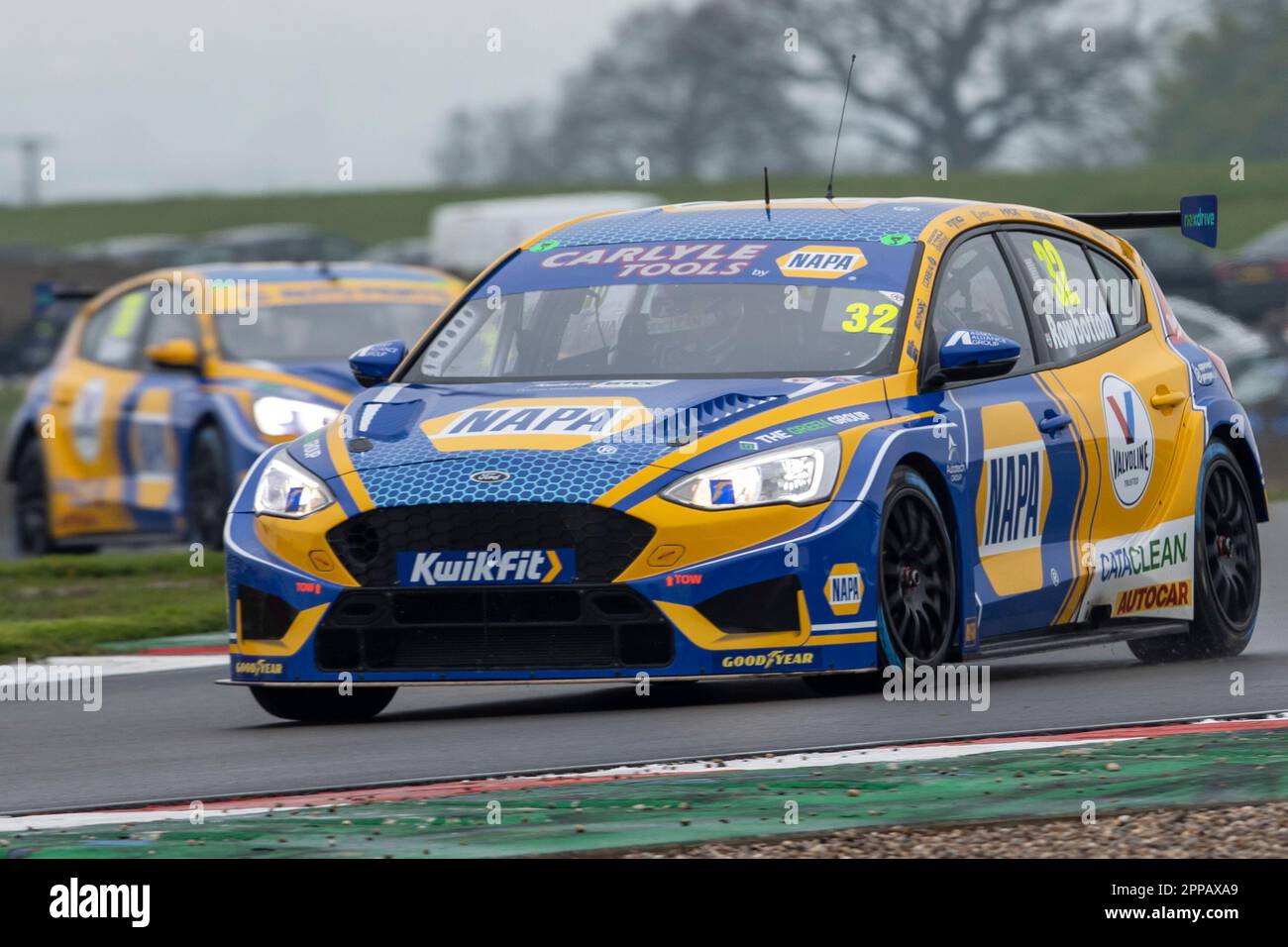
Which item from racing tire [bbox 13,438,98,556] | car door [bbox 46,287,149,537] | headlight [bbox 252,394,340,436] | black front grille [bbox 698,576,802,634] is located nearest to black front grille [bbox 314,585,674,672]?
black front grille [bbox 698,576,802,634]

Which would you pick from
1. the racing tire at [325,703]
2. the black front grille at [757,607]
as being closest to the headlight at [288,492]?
the racing tire at [325,703]

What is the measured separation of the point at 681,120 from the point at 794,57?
1298 cm

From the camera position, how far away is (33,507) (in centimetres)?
1761

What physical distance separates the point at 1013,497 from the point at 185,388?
790 cm

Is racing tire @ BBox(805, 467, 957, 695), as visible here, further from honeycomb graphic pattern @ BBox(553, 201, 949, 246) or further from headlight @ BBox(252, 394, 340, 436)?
headlight @ BBox(252, 394, 340, 436)

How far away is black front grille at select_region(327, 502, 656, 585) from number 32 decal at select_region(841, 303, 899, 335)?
4.28 feet

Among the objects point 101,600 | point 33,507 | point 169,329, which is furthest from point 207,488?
point 33,507

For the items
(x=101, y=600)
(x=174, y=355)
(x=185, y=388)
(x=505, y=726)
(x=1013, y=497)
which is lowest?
(x=505, y=726)

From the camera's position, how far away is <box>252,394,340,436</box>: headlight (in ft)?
49.8

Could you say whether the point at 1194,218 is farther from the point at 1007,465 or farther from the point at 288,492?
the point at 288,492

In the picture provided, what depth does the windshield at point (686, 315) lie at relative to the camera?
28.9ft
